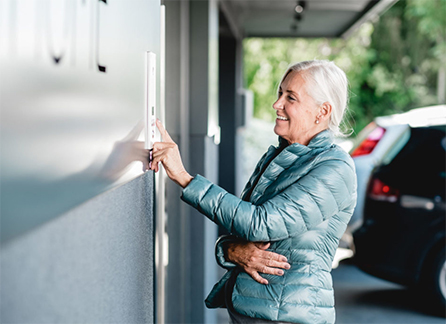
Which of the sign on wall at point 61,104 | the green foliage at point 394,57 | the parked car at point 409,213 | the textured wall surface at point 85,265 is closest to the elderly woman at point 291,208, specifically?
the textured wall surface at point 85,265

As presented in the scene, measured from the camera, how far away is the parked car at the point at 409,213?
18.1ft

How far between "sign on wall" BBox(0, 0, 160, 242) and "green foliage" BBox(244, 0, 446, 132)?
1922 cm

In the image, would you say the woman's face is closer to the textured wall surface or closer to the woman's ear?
the woman's ear

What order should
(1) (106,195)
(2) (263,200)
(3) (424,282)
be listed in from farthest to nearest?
(3) (424,282) < (2) (263,200) < (1) (106,195)

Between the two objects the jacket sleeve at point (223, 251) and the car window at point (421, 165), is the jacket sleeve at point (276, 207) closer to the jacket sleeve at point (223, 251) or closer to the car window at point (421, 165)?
the jacket sleeve at point (223, 251)

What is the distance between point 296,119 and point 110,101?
41.6 inches

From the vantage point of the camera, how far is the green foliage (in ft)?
66.0

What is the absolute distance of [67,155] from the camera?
1095 millimetres

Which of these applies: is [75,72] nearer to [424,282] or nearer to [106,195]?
[106,195]

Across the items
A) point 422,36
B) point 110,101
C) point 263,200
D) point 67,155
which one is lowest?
point 263,200

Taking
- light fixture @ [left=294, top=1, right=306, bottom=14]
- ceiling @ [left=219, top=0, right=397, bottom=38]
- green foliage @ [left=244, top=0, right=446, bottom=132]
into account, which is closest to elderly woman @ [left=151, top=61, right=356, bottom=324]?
ceiling @ [left=219, top=0, right=397, bottom=38]

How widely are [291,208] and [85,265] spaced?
982mm

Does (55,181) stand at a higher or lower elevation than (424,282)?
higher

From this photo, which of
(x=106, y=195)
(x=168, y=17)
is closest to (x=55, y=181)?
(x=106, y=195)
